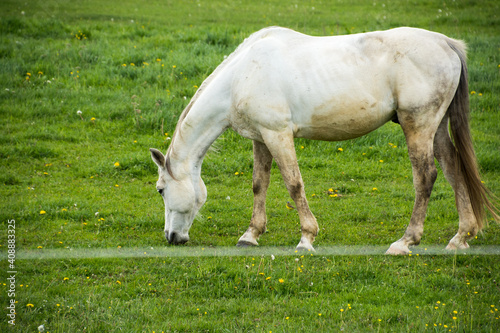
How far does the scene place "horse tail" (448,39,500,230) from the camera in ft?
18.1

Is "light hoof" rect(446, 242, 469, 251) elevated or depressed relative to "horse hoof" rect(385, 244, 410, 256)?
depressed

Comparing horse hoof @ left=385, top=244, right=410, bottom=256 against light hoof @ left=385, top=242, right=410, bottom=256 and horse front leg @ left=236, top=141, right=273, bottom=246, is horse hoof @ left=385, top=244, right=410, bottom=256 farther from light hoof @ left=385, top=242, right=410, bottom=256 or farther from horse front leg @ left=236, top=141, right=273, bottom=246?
horse front leg @ left=236, top=141, right=273, bottom=246

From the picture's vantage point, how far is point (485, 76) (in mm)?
10883

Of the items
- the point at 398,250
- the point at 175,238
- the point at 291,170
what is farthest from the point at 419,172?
the point at 175,238

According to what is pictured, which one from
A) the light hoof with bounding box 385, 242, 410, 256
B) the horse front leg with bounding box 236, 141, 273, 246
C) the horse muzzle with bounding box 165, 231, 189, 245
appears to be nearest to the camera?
the light hoof with bounding box 385, 242, 410, 256

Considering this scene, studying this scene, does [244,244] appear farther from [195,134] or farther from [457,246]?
[457,246]

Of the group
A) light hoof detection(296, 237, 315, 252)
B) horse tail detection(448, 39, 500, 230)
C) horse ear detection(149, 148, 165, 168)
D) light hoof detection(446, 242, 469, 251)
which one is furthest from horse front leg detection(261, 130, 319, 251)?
horse tail detection(448, 39, 500, 230)

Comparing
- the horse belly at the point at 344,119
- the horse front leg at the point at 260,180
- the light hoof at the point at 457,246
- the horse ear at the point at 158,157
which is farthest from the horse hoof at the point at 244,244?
the light hoof at the point at 457,246

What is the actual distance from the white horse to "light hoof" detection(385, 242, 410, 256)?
1 centimetres

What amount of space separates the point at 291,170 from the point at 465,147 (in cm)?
183

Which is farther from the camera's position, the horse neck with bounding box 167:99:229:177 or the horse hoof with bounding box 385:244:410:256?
the horse neck with bounding box 167:99:229:177

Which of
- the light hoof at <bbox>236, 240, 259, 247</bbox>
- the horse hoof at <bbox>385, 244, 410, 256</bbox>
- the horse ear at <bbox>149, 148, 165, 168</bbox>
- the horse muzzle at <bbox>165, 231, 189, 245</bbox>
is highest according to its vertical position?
the horse ear at <bbox>149, 148, 165, 168</bbox>

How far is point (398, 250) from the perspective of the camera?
5348 mm

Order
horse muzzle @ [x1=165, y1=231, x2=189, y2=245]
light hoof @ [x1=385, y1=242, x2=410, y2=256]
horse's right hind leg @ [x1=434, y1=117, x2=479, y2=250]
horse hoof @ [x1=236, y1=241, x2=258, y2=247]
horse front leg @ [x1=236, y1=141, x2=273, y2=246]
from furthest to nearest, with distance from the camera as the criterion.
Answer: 1. horse front leg @ [x1=236, y1=141, x2=273, y2=246]
2. horse hoof @ [x1=236, y1=241, x2=258, y2=247]
3. horse muzzle @ [x1=165, y1=231, x2=189, y2=245]
4. horse's right hind leg @ [x1=434, y1=117, x2=479, y2=250]
5. light hoof @ [x1=385, y1=242, x2=410, y2=256]
